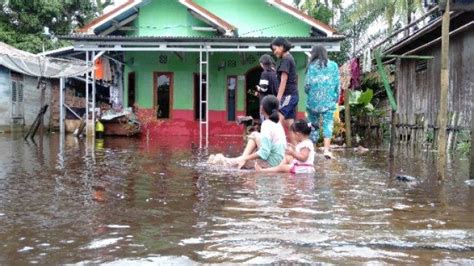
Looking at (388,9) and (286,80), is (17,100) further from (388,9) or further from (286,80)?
(286,80)

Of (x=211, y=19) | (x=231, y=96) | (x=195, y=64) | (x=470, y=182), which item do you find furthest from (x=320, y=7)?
(x=470, y=182)

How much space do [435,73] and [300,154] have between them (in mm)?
9576

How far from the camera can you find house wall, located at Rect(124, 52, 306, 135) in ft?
67.4

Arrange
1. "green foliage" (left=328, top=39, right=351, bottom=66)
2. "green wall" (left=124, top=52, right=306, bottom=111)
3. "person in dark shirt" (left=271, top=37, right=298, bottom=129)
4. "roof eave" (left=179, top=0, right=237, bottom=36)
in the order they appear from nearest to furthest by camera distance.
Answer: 1. "person in dark shirt" (left=271, top=37, right=298, bottom=129)
2. "roof eave" (left=179, top=0, right=237, bottom=36)
3. "green wall" (left=124, top=52, right=306, bottom=111)
4. "green foliage" (left=328, top=39, right=351, bottom=66)

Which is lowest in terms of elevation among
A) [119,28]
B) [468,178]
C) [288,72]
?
[468,178]

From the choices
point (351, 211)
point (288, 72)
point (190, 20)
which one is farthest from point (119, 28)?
point (351, 211)

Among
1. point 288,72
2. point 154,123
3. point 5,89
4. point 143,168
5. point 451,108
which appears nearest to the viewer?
point 143,168

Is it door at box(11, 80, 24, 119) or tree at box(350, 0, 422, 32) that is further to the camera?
tree at box(350, 0, 422, 32)

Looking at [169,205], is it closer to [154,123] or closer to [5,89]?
[154,123]

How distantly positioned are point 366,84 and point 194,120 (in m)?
7.66

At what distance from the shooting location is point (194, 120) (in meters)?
20.7

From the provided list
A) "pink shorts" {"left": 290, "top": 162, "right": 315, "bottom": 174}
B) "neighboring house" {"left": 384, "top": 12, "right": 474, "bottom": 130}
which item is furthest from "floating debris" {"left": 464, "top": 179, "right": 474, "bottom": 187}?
"neighboring house" {"left": 384, "top": 12, "right": 474, "bottom": 130}

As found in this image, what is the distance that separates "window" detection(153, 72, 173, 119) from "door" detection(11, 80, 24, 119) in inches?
252

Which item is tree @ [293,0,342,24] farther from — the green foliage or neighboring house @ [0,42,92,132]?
neighboring house @ [0,42,92,132]
